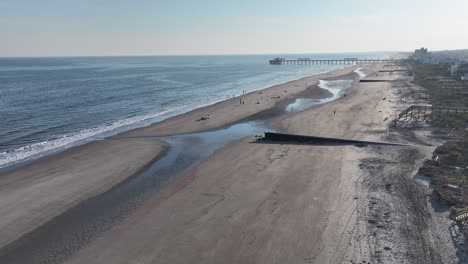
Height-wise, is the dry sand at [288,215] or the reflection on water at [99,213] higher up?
the dry sand at [288,215]

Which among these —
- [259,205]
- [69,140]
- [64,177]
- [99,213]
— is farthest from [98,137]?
[259,205]

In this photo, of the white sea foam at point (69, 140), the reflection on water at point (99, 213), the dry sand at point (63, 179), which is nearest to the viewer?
the reflection on water at point (99, 213)

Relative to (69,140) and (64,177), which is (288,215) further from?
(69,140)

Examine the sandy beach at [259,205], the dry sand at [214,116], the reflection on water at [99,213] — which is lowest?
the reflection on water at [99,213]

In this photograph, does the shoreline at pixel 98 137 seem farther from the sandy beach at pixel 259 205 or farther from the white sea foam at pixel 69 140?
the sandy beach at pixel 259 205

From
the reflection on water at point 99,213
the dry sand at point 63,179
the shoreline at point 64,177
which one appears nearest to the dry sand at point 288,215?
the reflection on water at point 99,213

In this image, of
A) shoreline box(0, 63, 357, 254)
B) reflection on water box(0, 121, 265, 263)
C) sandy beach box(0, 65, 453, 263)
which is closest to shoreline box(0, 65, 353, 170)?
shoreline box(0, 63, 357, 254)

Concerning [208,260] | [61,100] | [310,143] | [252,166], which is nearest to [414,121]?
[310,143]
